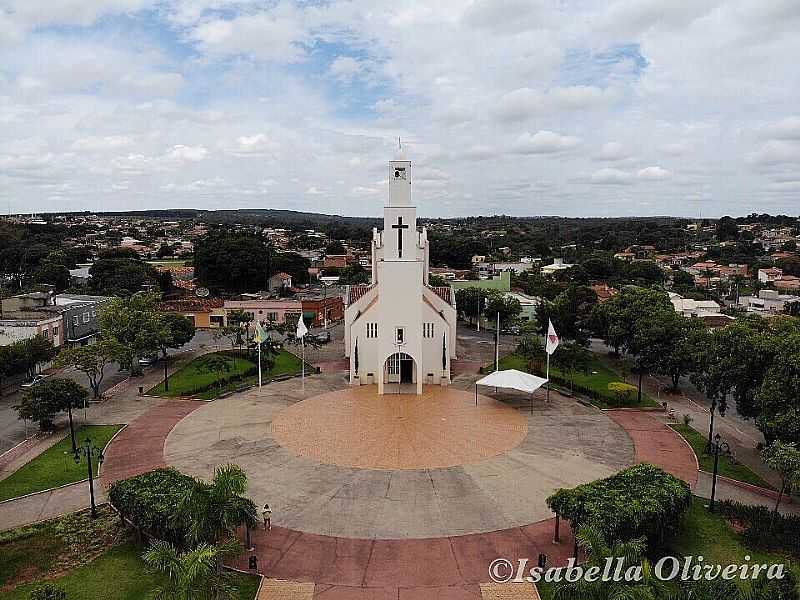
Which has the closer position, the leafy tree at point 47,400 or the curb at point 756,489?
the curb at point 756,489

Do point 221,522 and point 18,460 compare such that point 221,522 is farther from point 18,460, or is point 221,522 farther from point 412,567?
point 18,460

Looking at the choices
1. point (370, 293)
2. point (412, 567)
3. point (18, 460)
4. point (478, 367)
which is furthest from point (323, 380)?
point (412, 567)

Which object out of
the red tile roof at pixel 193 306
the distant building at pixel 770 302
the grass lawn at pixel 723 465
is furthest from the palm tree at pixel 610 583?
the distant building at pixel 770 302

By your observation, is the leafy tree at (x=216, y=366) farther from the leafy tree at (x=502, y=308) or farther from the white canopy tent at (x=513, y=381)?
the leafy tree at (x=502, y=308)

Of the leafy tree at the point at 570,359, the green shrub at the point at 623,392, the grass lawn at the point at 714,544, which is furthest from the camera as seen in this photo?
the leafy tree at the point at 570,359

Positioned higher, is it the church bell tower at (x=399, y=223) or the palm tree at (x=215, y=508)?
the church bell tower at (x=399, y=223)

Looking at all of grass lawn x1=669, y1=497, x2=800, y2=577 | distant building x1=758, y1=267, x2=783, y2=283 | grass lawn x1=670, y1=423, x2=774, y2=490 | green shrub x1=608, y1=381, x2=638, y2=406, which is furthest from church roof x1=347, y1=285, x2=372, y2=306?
distant building x1=758, y1=267, x2=783, y2=283
